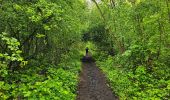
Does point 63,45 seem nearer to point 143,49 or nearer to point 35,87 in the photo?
point 143,49

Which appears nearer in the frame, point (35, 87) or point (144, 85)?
point (35, 87)

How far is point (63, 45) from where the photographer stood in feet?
84.5

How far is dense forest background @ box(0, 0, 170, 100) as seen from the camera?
41.0ft

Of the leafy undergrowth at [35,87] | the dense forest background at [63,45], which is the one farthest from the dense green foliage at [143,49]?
the leafy undergrowth at [35,87]

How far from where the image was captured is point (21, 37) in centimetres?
1559

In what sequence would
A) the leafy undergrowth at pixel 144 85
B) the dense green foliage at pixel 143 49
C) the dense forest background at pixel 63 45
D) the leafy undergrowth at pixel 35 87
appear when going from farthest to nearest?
the dense green foliage at pixel 143 49
the leafy undergrowth at pixel 144 85
the dense forest background at pixel 63 45
the leafy undergrowth at pixel 35 87

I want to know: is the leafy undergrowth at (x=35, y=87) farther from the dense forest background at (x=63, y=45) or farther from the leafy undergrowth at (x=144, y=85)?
the leafy undergrowth at (x=144, y=85)

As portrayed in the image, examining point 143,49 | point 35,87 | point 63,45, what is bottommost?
point 35,87

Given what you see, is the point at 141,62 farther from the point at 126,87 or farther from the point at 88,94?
the point at 88,94

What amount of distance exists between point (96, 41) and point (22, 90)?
30470mm

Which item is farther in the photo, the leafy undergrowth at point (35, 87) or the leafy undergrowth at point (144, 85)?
the leafy undergrowth at point (144, 85)

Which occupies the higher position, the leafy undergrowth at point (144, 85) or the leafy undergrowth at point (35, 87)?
the leafy undergrowth at point (35, 87)

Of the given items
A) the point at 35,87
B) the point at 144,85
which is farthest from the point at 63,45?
the point at 35,87

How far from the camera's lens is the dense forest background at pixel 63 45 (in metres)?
12.5
